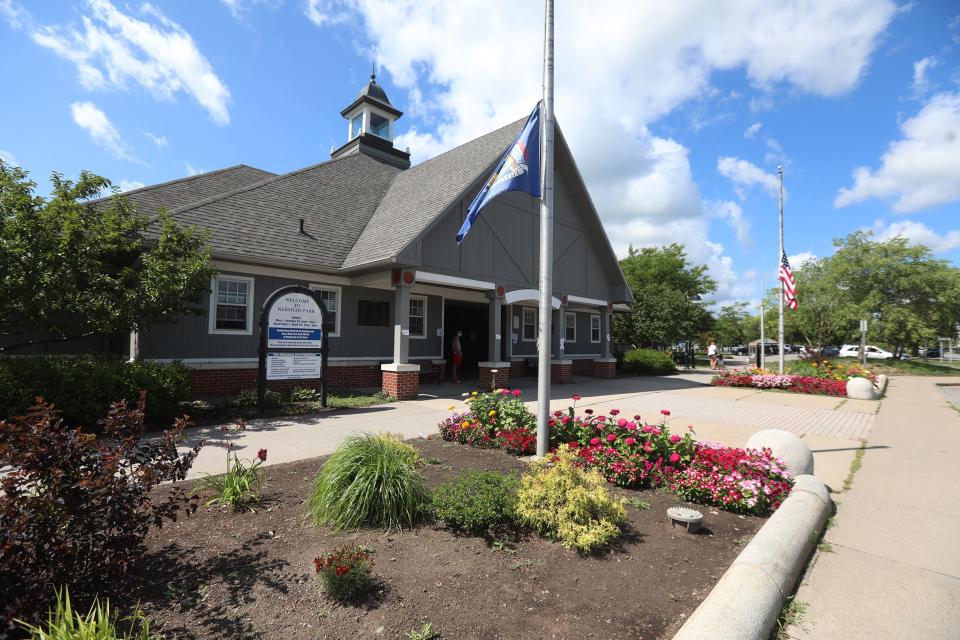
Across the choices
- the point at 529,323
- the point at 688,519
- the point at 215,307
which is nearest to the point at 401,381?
the point at 215,307

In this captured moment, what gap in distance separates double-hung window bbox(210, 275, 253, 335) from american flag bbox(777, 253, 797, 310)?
17675 mm

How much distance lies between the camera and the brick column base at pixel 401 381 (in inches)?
491

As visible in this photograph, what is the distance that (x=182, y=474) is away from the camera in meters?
3.20

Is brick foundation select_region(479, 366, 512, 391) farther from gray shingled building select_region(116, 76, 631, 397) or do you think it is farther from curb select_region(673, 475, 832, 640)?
curb select_region(673, 475, 832, 640)

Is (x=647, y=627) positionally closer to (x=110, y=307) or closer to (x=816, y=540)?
(x=816, y=540)

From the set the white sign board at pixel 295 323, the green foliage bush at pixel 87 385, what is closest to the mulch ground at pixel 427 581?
the green foliage bush at pixel 87 385

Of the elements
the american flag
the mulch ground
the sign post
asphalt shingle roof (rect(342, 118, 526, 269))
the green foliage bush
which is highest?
asphalt shingle roof (rect(342, 118, 526, 269))

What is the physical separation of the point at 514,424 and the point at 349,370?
824 cm

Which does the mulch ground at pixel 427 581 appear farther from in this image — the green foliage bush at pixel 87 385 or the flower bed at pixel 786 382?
the flower bed at pixel 786 382

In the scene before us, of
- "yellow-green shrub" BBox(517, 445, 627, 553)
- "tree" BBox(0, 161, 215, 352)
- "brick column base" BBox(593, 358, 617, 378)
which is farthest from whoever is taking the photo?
"brick column base" BBox(593, 358, 617, 378)

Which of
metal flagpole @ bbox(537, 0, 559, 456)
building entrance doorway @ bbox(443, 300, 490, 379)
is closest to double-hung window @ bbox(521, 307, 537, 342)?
building entrance doorway @ bbox(443, 300, 490, 379)

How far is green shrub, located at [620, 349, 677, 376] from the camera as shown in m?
23.6

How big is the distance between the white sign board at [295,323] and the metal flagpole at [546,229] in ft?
20.1

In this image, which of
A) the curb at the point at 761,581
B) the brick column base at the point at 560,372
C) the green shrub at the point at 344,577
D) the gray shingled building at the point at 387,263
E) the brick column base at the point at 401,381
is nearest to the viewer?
the curb at the point at 761,581
